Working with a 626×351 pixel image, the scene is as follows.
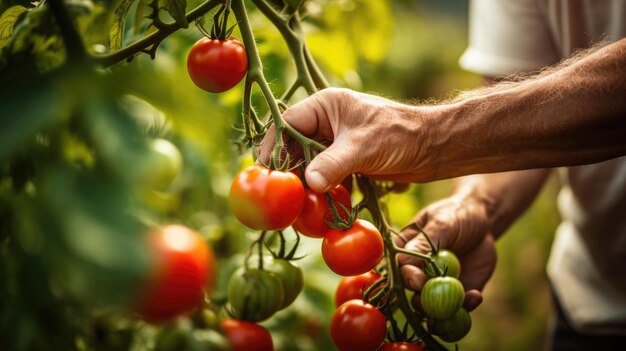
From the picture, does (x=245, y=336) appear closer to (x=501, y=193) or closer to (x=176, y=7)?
(x=176, y=7)

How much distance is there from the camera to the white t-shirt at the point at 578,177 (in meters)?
1.56

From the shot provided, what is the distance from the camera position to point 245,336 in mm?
792

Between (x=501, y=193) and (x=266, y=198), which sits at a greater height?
(x=266, y=198)

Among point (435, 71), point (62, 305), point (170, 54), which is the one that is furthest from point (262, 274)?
point (435, 71)

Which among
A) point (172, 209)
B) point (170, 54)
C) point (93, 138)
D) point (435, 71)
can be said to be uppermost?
point (93, 138)

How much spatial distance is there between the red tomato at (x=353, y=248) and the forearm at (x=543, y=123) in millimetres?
266

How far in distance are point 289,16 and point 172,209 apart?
0.71 meters

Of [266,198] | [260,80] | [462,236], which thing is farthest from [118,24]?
[462,236]

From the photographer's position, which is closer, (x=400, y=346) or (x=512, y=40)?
(x=400, y=346)

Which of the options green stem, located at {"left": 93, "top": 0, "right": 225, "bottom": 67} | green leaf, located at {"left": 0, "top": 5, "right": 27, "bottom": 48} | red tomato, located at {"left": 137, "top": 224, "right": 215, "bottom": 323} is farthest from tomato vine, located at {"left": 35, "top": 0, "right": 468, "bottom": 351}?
red tomato, located at {"left": 137, "top": 224, "right": 215, "bottom": 323}

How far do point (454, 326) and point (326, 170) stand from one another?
0.32 meters

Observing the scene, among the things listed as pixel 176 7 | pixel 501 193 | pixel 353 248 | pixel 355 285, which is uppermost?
pixel 176 7

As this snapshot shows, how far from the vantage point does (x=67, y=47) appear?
0.52 metres

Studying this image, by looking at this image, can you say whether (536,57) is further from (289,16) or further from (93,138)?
(93,138)
